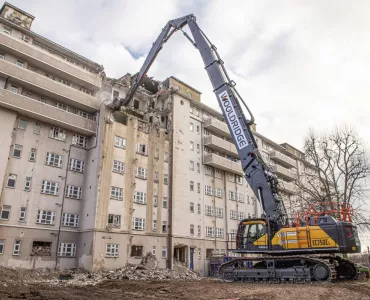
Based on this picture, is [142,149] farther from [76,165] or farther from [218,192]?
[218,192]

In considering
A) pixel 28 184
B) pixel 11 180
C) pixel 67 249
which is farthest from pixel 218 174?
pixel 11 180

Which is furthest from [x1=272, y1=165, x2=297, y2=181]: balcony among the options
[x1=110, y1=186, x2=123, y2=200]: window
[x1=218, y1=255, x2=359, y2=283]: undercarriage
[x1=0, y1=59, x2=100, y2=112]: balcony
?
[x1=218, y1=255, x2=359, y2=283]: undercarriage

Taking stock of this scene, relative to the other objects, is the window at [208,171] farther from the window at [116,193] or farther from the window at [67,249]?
the window at [67,249]

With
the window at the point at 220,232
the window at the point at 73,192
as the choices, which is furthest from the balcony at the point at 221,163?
the window at the point at 73,192

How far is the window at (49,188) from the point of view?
30422mm

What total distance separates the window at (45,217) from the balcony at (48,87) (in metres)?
11.8

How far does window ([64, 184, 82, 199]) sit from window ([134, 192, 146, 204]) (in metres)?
5.85

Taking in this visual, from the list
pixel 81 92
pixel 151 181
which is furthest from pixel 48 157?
pixel 151 181

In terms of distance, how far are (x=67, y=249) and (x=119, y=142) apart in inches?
473

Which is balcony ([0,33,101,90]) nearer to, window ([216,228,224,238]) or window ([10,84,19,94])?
window ([10,84,19,94])

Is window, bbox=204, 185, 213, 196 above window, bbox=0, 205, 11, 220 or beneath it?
above

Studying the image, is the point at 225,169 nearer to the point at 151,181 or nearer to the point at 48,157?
the point at 151,181

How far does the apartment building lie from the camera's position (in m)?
28.2

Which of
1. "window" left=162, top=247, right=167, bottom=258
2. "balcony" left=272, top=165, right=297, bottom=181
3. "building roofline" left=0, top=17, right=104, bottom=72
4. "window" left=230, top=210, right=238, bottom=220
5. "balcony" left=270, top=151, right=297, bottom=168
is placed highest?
"building roofline" left=0, top=17, right=104, bottom=72
